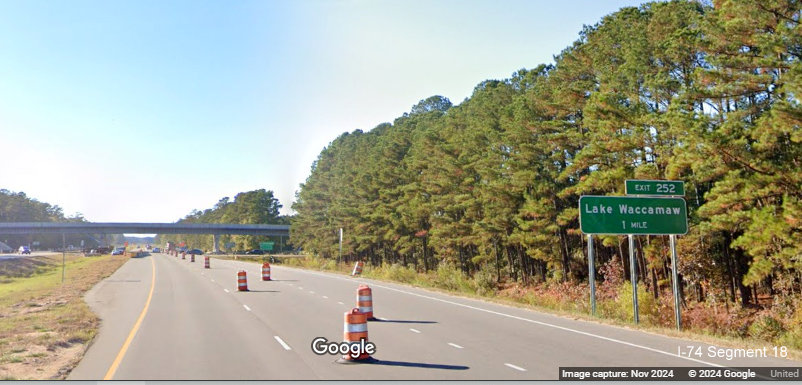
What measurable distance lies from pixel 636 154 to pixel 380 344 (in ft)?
60.3

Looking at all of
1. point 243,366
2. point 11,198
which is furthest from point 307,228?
point 11,198

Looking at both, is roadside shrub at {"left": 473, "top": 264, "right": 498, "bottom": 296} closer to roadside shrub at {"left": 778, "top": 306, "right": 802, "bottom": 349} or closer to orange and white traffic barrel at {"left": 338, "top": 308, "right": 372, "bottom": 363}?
roadside shrub at {"left": 778, "top": 306, "right": 802, "bottom": 349}

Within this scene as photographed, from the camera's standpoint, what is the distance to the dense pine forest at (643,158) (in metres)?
19.4

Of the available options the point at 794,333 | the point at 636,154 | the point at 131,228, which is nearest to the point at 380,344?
the point at 794,333

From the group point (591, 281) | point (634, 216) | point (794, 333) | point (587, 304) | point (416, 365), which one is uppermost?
point (634, 216)

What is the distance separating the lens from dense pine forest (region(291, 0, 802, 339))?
1938 cm

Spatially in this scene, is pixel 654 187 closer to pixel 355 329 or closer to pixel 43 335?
pixel 355 329

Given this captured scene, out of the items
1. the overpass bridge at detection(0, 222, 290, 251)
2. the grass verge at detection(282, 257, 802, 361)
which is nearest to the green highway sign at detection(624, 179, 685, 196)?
the grass verge at detection(282, 257, 802, 361)

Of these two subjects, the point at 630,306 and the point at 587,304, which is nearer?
the point at 630,306

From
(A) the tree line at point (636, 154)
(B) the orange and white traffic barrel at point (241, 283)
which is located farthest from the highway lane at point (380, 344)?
(A) the tree line at point (636, 154)

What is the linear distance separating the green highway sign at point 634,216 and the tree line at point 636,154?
193cm

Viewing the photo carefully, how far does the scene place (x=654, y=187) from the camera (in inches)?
771

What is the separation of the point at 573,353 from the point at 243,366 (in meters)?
6.51

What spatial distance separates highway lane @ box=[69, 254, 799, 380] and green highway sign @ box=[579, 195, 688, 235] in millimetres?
3454
